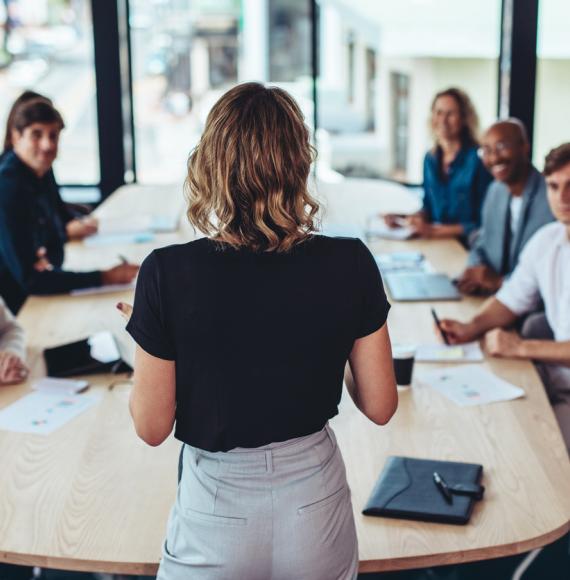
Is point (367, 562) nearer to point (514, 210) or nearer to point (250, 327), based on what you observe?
point (250, 327)

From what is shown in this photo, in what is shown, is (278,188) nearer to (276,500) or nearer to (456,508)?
(276,500)

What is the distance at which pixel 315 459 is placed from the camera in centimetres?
146

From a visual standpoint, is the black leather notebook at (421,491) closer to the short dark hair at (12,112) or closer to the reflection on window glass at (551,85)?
the short dark hair at (12,112)

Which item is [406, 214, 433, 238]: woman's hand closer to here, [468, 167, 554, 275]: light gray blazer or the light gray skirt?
[468, 167, 554, 275]: light gray blazer

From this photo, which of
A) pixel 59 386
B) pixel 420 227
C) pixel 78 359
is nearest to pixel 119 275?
pixel 78 359

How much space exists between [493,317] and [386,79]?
176 inches

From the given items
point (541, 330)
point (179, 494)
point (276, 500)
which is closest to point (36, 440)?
point (179, 494)

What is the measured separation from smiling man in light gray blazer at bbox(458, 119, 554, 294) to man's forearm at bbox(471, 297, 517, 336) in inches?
Answer: 13.4

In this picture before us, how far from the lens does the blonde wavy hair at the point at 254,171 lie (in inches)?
53.1

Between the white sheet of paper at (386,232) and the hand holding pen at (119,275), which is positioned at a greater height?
the hand holding pen at (119,275)

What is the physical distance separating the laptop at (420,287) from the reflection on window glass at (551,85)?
2.99 meters

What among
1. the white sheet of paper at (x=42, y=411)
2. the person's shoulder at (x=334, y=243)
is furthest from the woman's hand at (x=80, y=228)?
the person's shoulder at (x=334, y=243)

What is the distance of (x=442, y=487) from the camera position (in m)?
1.80

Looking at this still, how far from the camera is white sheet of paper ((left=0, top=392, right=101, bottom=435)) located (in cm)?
217
